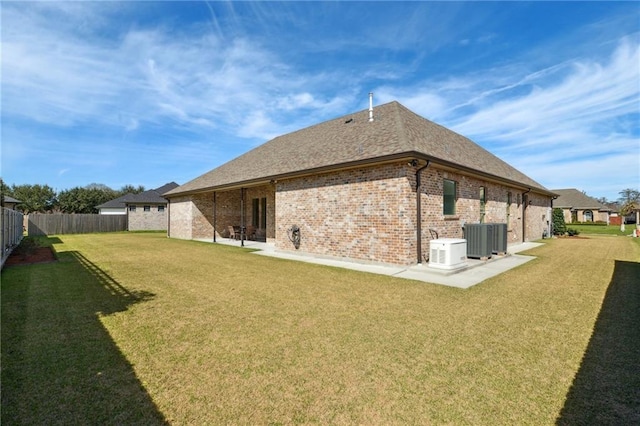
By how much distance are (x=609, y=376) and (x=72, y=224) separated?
35.8 m

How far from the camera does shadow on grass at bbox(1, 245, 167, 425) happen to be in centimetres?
245

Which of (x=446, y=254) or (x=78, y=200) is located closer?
(x=446, y=254)

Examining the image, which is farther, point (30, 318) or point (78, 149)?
point (78, 149)

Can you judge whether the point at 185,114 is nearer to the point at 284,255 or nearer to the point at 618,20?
the point at 284,255

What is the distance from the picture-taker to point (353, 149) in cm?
1101

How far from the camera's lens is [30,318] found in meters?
4.71

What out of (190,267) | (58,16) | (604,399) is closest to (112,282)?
(190,267)

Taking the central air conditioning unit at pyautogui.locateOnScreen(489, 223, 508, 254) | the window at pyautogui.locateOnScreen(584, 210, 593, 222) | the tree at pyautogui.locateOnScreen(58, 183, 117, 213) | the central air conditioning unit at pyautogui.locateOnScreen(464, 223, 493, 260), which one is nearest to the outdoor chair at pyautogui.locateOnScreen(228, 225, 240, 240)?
the central air conditioning unit at pyautogui.locateOnScreen(464, 223, 493, 260)

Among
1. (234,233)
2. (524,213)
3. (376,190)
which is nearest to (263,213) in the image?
(234,233)

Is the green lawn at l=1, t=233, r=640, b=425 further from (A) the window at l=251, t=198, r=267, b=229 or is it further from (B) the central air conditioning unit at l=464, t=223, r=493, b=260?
(A) the window at l=251, t=198, r=267, b=229

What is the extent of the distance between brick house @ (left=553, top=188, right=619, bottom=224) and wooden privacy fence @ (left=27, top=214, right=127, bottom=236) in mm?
60117

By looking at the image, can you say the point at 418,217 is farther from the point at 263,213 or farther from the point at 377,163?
the point at 263,213

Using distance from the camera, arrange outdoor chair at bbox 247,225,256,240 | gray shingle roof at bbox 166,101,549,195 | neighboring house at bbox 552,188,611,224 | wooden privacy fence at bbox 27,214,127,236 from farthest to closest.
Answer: neighboring house at bbox 552,188,611,224
wooden privacy fence at bbox 27,214,127,236
outdoor chair at bbox 247,225,256,240
gray shingle roof at bbox 166,101,549,195

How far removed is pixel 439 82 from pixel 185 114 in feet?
45.5
